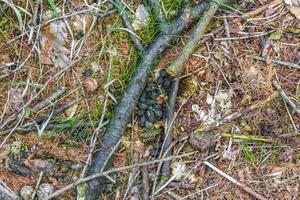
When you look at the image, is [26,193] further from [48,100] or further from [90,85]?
[90,85]

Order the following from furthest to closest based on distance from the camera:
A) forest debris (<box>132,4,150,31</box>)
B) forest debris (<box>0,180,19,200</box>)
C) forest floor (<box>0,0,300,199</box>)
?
1. forest debris (<box>132,4,150,31</box>)
2. forest floor (<box>0,0,300,199</box>)
3. forest debris (<box>0,180,19,200</box>)

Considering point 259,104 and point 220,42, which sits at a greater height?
point 220,42

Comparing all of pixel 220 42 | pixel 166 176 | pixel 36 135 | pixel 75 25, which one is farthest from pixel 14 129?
pixel 220 42

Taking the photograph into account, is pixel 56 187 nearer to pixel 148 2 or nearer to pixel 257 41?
pixel 148 2

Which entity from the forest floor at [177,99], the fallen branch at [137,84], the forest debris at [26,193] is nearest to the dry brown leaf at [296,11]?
the forest floor at [177,99]

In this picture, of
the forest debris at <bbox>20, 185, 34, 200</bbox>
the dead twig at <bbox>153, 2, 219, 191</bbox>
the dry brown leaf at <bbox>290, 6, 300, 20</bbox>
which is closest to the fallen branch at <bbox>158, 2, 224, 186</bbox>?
the dead twig at <bbox>153, 2, 219, 191</bbox>

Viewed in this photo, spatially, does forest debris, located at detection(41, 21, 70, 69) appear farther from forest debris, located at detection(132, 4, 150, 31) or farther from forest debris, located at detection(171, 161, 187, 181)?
forest debris, located at detection(171, 161, 187, 181)
